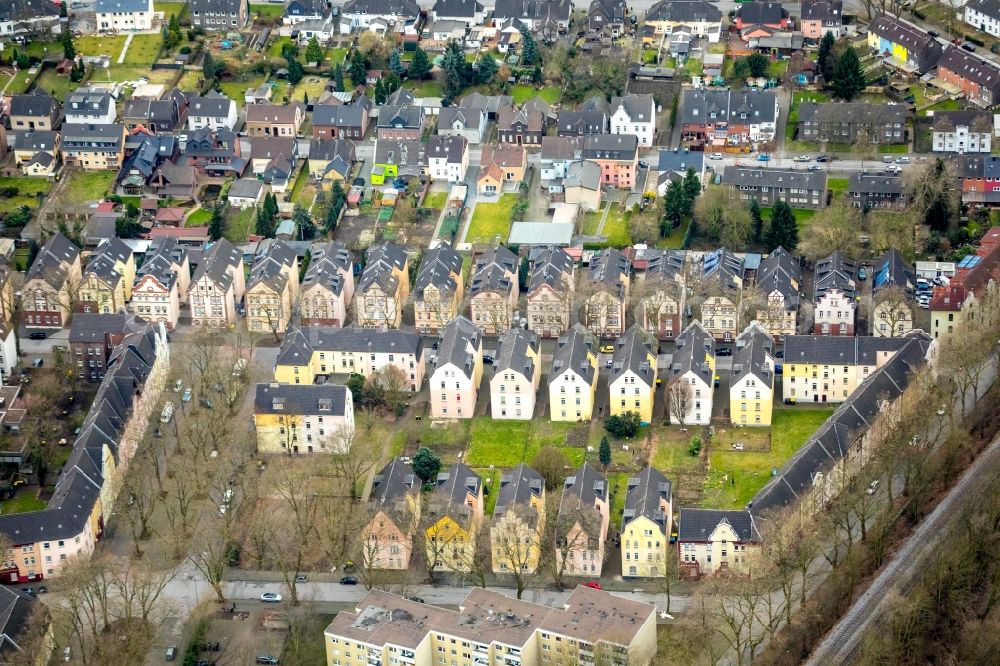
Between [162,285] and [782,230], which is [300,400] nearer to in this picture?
[162,285]

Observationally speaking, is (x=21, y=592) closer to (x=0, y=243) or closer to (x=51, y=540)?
(x=51, y=540)

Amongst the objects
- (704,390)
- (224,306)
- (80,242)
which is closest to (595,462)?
(704,390)

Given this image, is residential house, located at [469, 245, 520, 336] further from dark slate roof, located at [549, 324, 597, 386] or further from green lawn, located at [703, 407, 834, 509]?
green lawn, located at [703, 407, 834, 509]

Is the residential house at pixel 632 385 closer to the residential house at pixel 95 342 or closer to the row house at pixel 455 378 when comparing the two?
the row house at pixel 455 378

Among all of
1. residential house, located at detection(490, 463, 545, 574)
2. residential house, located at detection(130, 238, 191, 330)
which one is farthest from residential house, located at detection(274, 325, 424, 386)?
residential house, located at detection(490, 463, 545, 574)

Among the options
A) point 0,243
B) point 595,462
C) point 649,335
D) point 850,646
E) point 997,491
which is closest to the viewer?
point 850,646
